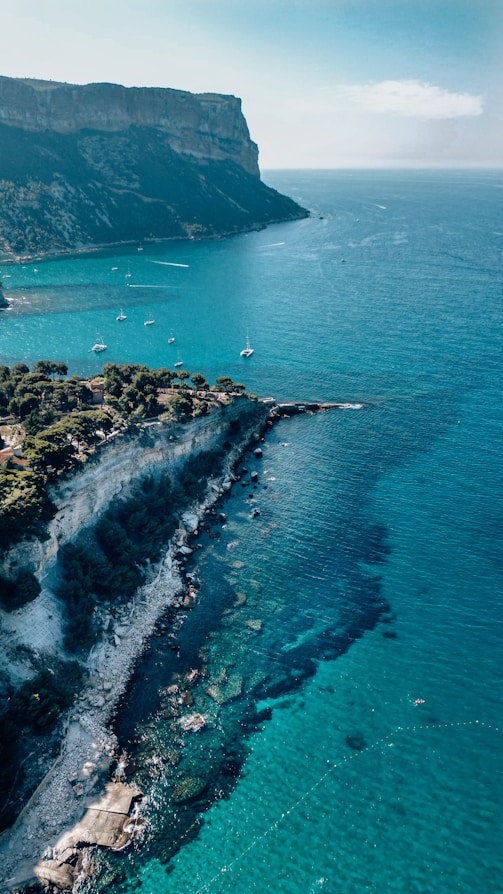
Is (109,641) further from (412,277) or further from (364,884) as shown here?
Result: (412,277)

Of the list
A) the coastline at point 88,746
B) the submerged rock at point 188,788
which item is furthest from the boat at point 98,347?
the submerged rock at point 188,788

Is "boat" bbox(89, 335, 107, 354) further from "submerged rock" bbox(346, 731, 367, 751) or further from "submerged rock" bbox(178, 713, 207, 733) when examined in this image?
"submerged rock" bbox(346, 731, 367, 751)

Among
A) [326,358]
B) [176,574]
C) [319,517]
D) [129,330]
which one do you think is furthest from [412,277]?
[176,574]

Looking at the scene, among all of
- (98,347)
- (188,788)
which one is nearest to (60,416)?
(188,788)

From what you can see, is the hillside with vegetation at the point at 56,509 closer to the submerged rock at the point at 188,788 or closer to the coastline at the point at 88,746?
the coastline at the point at 88,746

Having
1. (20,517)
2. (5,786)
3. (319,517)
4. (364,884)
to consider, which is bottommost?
(364,884)

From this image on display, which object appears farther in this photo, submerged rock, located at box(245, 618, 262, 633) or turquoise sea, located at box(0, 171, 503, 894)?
submerged rock, located at box(245, 618, 262, 633)

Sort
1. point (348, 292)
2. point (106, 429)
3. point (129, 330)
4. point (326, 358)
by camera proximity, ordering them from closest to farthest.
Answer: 1. point (106, 429)
2. point (326, 358)
3. point (129, 330)
4. point (348, 292)

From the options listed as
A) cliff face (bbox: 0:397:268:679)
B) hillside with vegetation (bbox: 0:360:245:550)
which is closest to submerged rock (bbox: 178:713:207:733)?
cliff face (bbox: 0:397:268:679)

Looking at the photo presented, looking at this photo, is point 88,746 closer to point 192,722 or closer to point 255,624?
point 192,722
